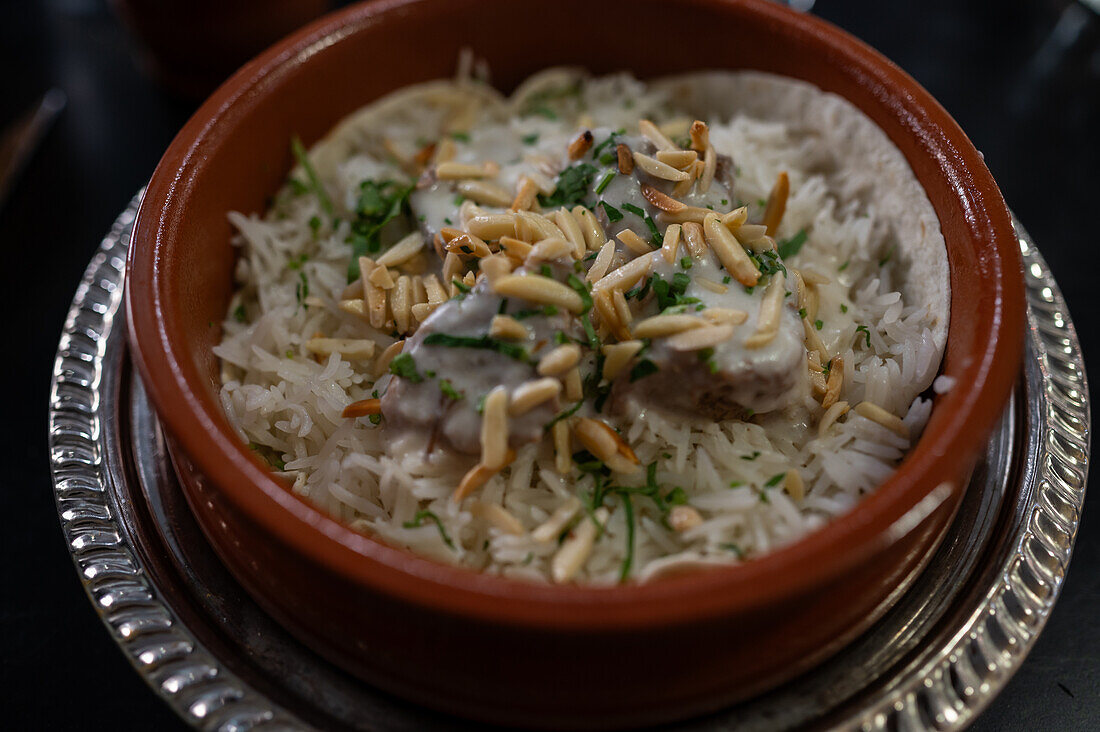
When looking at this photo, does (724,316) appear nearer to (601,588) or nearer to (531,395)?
(531,395)

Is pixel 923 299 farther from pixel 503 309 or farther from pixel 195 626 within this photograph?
pixel 195 626

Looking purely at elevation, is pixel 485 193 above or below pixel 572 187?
below

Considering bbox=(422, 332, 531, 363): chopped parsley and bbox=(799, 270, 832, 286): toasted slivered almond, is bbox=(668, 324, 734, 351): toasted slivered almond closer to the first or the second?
bbox=(422, 332, 531, 363): chopped parsley

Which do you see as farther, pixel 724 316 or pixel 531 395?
pixel 724 316

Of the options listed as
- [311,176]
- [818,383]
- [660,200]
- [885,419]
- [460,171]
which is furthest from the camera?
[311,176]

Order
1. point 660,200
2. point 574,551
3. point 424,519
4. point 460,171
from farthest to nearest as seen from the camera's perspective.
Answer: point 460,171 → point 660,200 → point 424,519 → point 574,551

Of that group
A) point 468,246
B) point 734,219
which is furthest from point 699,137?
point 468,246
